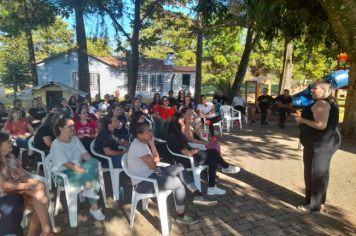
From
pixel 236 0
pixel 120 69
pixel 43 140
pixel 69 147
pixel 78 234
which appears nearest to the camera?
pixel 78 234

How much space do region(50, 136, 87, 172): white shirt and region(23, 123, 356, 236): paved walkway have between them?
0.73m

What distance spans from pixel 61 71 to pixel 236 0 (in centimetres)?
1826

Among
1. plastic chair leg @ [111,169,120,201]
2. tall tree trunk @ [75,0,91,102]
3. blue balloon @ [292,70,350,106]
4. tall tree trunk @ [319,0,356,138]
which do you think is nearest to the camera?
tall tree trunk @ [319,0,356,138]

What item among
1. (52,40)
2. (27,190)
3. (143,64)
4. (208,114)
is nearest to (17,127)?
(27,190)

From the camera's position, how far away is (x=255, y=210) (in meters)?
3.60

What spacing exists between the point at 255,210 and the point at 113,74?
23.5 m

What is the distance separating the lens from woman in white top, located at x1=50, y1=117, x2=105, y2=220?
3.22 m

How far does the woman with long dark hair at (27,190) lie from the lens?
2.69 meters

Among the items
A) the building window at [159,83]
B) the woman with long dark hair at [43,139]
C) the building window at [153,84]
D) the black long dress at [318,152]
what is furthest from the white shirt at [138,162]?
the building window at [159,83]


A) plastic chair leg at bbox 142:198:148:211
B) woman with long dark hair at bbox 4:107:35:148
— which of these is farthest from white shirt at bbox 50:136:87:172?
woman with long dark hair at bbox 4:107:35:148

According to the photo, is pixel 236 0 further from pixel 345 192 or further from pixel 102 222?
pixel 102 222

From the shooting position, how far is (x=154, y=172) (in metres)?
3.29

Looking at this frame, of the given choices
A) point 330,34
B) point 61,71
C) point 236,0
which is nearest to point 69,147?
point 330,34

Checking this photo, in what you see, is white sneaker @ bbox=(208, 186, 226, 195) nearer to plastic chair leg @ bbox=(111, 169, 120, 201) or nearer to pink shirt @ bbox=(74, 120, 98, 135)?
plastic chair leg @ bbox=(111, 169, 120, 201)
